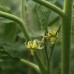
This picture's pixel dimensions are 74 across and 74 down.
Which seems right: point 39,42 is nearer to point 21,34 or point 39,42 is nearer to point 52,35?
point 52,35

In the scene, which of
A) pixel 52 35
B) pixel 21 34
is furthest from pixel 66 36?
pixel 21 34

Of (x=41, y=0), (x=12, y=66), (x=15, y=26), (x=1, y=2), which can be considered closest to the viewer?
(x=41, y=0)

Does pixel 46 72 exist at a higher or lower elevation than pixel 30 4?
lower

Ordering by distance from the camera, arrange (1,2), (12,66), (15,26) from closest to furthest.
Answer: (1,2)
(15,26)
(12,66)

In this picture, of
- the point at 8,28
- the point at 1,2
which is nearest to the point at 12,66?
the point at 8,28

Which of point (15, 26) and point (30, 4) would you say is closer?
point (30, 4)

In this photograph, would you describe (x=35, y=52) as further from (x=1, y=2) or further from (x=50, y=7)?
(x=1, y=2)

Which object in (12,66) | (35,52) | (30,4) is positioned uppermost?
→ (30,4)
